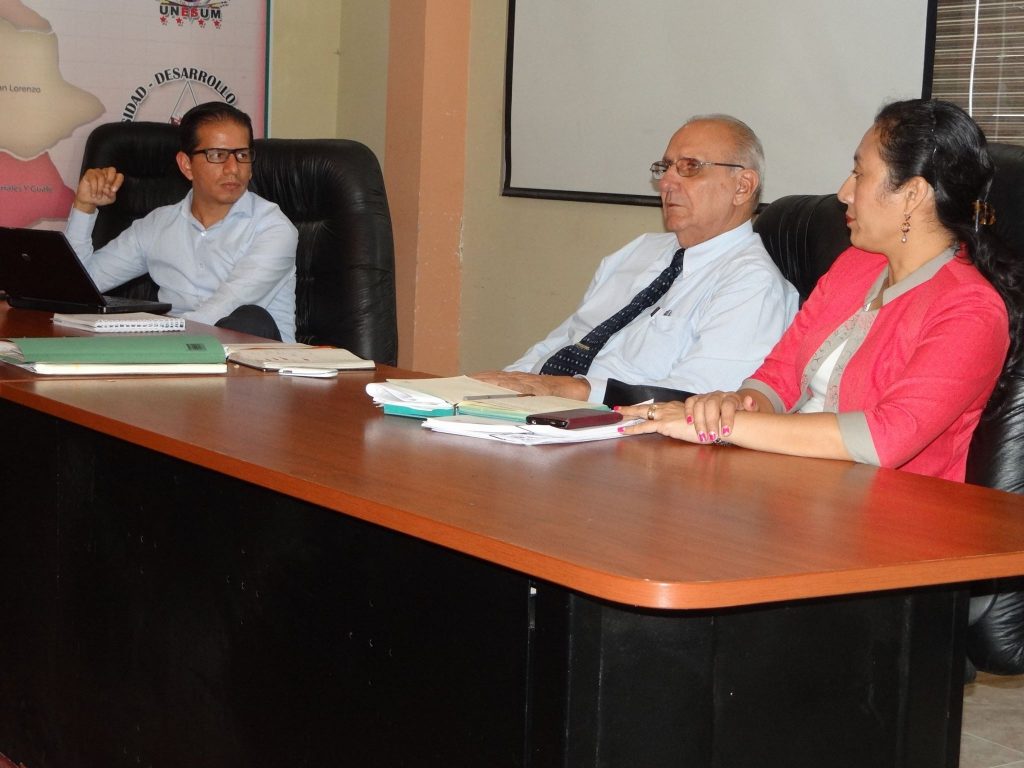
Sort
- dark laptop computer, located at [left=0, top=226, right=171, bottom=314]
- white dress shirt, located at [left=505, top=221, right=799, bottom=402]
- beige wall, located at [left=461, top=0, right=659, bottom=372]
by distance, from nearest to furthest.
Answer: white dress shirt, located at [left=505, top=221, right=799, bottom=402], dark laptop computer, located at [left=0, top=226, right=171, bottom=314], beige wall, located at [left=461, top=0, right=659, bottom=372]

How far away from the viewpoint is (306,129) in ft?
15.3

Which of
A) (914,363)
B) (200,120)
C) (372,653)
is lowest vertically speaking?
(372,653)

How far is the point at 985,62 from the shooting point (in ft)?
9.22

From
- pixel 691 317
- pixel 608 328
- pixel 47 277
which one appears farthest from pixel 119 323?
pixel 691 317

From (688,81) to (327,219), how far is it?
3.52 ft

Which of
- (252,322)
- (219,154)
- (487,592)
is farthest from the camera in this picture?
(219,154)

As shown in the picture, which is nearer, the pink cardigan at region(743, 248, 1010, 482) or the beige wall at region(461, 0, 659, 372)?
the pink cardigan at region(743, 248, 1010, 482)


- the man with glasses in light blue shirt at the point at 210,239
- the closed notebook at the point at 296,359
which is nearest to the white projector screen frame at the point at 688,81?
the man with glasses in light blue shirt at the point at 210,239

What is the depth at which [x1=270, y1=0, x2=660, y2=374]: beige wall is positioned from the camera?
3920 millimetres

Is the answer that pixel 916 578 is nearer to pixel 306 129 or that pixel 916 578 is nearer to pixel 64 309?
pixel 64 309

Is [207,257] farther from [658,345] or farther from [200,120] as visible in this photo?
[658,345]

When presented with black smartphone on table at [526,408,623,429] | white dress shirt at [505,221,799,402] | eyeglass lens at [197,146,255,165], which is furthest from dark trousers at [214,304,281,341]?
black smartphone on table at [526,408,623,429]

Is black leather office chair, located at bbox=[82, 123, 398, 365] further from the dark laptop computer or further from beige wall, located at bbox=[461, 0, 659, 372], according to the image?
beige wall, located at bbox=[461, 0, 659, 372]

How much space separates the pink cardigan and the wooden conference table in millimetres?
143
